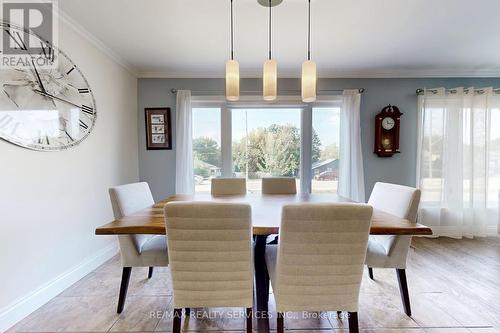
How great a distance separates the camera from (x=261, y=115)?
3412 millimetres

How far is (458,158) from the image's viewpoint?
10.5 ft

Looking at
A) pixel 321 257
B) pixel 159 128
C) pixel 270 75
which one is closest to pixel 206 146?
pixel 159 128

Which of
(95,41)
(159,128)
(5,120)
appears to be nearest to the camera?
(5,120)

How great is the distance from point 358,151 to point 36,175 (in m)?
3.36

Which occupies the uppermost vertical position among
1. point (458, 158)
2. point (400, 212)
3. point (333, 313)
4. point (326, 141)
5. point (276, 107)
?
point (276, 107)

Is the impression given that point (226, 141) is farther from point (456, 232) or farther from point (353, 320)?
point (456, 232)

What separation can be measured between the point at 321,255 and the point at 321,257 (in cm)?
1

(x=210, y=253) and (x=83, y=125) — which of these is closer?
(x=210, y=253)

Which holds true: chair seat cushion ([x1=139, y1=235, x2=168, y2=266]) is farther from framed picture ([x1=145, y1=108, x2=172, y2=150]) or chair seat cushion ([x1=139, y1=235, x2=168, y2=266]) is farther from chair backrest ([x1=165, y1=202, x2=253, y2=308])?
framed picture ([x1=145, y1=108, x2=172, y2=150])

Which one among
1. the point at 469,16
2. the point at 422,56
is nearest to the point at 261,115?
the point at 422,56

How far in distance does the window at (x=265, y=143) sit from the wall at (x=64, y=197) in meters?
1.46

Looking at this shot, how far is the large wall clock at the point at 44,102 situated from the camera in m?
1.63

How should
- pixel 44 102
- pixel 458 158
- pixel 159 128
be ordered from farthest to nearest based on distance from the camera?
pixel 159 128
pixel 458 158
pixel 44 102

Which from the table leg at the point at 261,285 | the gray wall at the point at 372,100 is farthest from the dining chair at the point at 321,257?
the gray wall at the point at 372,100
